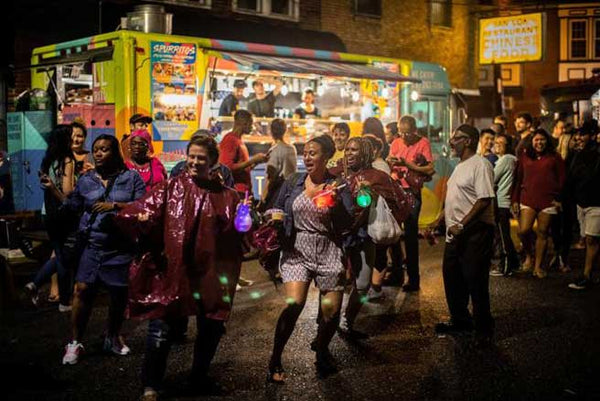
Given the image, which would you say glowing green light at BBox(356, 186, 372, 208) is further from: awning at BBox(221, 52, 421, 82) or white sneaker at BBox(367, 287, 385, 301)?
awning at BBox(221, 52, 421, 82)

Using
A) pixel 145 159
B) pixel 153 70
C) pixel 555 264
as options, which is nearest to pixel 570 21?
pixel 555 264

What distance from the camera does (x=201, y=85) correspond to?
10.4 metres

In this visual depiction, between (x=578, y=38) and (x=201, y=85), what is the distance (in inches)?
1125

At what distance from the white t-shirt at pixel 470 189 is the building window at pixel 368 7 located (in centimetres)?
1357

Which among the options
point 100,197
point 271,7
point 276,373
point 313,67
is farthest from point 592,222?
point 271,7

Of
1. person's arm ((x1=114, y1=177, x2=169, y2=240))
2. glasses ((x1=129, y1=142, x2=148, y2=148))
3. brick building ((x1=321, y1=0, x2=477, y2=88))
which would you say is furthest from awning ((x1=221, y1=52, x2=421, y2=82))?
person's arm ((x1=114, y1=177, x2=169, y2=240))

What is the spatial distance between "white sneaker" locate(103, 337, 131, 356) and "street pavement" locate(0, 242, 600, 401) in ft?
0.22

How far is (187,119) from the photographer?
1024cm

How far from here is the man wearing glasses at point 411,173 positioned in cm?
862

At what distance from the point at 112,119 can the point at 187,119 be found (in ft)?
3.46

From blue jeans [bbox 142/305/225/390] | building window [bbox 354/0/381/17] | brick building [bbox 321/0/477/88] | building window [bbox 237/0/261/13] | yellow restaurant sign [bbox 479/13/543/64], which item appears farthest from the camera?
building window [bbox 354/0/381/17]

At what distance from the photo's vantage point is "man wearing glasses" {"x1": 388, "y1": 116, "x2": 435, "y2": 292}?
8.62 meters

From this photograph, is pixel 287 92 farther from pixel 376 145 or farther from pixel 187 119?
pixel 376 145

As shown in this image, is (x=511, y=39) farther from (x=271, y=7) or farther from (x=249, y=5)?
(x=249, y=5)
